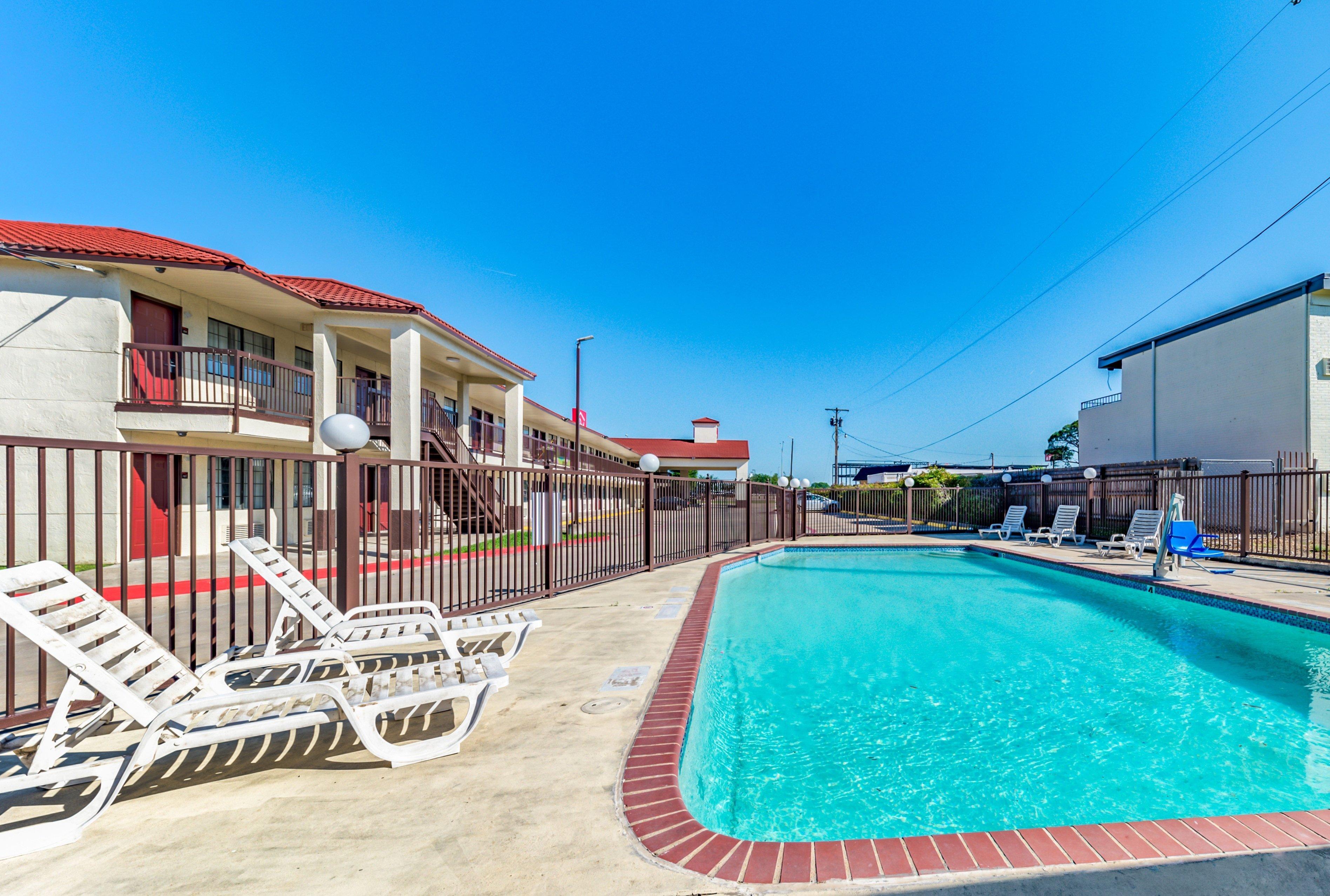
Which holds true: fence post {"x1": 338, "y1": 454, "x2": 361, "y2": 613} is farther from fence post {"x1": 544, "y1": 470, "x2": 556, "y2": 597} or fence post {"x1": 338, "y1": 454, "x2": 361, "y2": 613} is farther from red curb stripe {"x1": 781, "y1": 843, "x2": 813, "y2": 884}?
red curb stripe {"x1": 781, "y1": 843, "x2": 813, "y2": 884}

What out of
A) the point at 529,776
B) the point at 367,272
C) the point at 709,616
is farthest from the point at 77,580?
the point at 367,272

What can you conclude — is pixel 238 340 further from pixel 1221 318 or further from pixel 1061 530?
pixel 1221 318

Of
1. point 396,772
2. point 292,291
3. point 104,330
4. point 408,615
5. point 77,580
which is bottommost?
point 396,772

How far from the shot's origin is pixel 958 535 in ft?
58.7

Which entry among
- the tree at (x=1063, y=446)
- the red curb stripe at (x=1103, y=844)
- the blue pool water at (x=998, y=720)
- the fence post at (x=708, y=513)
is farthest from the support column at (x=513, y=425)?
the tree at (x=1063, y=446)

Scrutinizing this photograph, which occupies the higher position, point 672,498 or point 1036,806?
point 672,498

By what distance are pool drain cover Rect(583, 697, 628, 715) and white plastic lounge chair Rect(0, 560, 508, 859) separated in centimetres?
71

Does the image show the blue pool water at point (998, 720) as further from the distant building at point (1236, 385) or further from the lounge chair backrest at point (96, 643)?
the distant building at point (1236, 385)

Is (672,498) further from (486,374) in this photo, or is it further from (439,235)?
(439,235)

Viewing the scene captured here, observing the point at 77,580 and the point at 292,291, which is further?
the point at 292,291

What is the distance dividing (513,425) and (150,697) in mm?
15805

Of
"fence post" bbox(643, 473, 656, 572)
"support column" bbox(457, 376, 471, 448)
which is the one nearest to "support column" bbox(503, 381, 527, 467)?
"support column" bbox(457, 376, 471, 448)

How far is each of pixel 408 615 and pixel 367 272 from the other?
20264 mm

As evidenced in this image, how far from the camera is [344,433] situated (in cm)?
440
